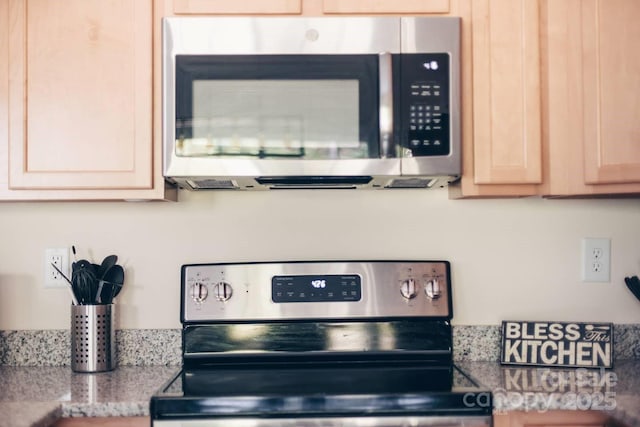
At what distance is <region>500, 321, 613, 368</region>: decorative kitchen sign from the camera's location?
1.88 meters

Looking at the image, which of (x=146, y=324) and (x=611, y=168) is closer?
(x=611, y=168)

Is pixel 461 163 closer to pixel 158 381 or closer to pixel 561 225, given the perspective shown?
pixel 561 225

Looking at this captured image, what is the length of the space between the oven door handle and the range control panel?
0.37 metres

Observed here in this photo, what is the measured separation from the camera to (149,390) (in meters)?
1.66

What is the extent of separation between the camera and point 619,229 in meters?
2.09

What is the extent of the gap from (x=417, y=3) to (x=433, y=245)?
2.28 feet

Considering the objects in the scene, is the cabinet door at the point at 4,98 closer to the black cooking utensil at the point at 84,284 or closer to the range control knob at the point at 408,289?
the black cooking utensil at the point at 84,284

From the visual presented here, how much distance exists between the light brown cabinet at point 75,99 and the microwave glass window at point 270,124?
146mm

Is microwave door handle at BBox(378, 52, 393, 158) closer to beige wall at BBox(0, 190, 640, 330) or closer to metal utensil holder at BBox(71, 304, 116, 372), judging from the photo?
beige wall at BBox(0, 190, 640, 330)

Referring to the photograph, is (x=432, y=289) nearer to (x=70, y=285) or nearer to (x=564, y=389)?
(x=564, y=389)

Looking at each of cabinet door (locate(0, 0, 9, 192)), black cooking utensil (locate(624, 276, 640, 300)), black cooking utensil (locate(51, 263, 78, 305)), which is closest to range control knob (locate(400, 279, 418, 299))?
black cooking utensil (locate(624, 276, 640, 300))

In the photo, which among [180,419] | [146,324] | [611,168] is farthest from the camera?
[146,324]

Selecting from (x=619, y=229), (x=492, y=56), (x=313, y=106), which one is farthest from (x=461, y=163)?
(x=619, y=229)

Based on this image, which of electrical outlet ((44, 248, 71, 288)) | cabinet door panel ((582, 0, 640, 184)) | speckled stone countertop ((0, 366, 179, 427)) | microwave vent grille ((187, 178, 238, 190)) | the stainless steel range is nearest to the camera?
speckled stone countertop ((0, 366, 179, 427))
